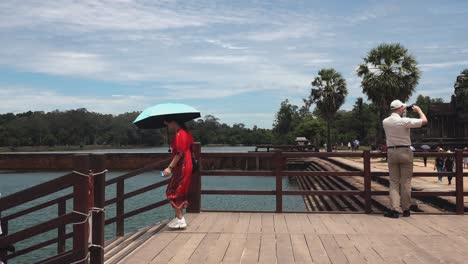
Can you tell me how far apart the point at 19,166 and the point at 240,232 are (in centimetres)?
5108

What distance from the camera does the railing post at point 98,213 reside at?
14.6 ft

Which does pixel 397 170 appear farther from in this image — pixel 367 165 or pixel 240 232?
pixel 240 232

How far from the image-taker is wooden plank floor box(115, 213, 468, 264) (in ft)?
16.5

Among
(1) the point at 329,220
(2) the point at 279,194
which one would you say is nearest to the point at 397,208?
(1) the point at 329,220

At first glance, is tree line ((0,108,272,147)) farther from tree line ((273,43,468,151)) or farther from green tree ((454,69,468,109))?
green tree ((454,69,468,109))

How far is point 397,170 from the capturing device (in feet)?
24.4

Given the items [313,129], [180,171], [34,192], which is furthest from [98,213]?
[313,129]

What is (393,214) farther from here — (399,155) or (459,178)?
(459,178)

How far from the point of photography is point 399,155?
7293mm

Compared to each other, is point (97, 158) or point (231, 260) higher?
point (97, 158)

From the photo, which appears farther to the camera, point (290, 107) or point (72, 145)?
point (72, 145)

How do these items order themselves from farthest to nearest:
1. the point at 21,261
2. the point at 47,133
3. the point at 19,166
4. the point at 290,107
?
the point at 47,133
the point at 290,107
the point at 19,166
the point at 21,261

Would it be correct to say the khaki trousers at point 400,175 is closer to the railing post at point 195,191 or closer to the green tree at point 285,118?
the railing post at point 195,191

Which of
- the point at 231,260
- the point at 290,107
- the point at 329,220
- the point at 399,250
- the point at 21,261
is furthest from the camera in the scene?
the point at 290,107
